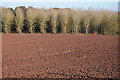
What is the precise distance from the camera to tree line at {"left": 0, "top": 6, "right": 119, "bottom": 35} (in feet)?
76.8

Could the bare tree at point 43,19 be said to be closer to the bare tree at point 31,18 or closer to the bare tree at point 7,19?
the bare tree at point 31,18

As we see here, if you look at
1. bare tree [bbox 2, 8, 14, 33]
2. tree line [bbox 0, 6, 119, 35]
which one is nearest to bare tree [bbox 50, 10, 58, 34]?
tree line [bbox 0, 6, 119, 35]

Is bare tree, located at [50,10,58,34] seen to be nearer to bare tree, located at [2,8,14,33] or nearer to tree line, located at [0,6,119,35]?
tree line, located at [0,6,119,35]

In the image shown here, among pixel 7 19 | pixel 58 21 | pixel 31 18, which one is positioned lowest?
pixel 58 21

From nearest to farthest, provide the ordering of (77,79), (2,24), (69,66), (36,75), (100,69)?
(77,79), (36,75), (100,69), (69,66), (2,24)

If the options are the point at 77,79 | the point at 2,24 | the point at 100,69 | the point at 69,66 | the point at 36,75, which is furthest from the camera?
the point at 2,24

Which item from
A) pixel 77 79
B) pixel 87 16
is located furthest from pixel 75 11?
pixel 77 79

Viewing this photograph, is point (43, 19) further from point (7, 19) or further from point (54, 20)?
point (7, 19)

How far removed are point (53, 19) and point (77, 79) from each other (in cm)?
1889

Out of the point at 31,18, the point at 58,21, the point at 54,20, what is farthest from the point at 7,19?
the point at 58,21

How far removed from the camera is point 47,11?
25.0 metres

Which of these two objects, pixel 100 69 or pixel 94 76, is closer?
pixel 94 76

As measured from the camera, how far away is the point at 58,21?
24.4 metres

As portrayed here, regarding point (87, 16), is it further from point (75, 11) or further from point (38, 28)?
point (38, 28)
